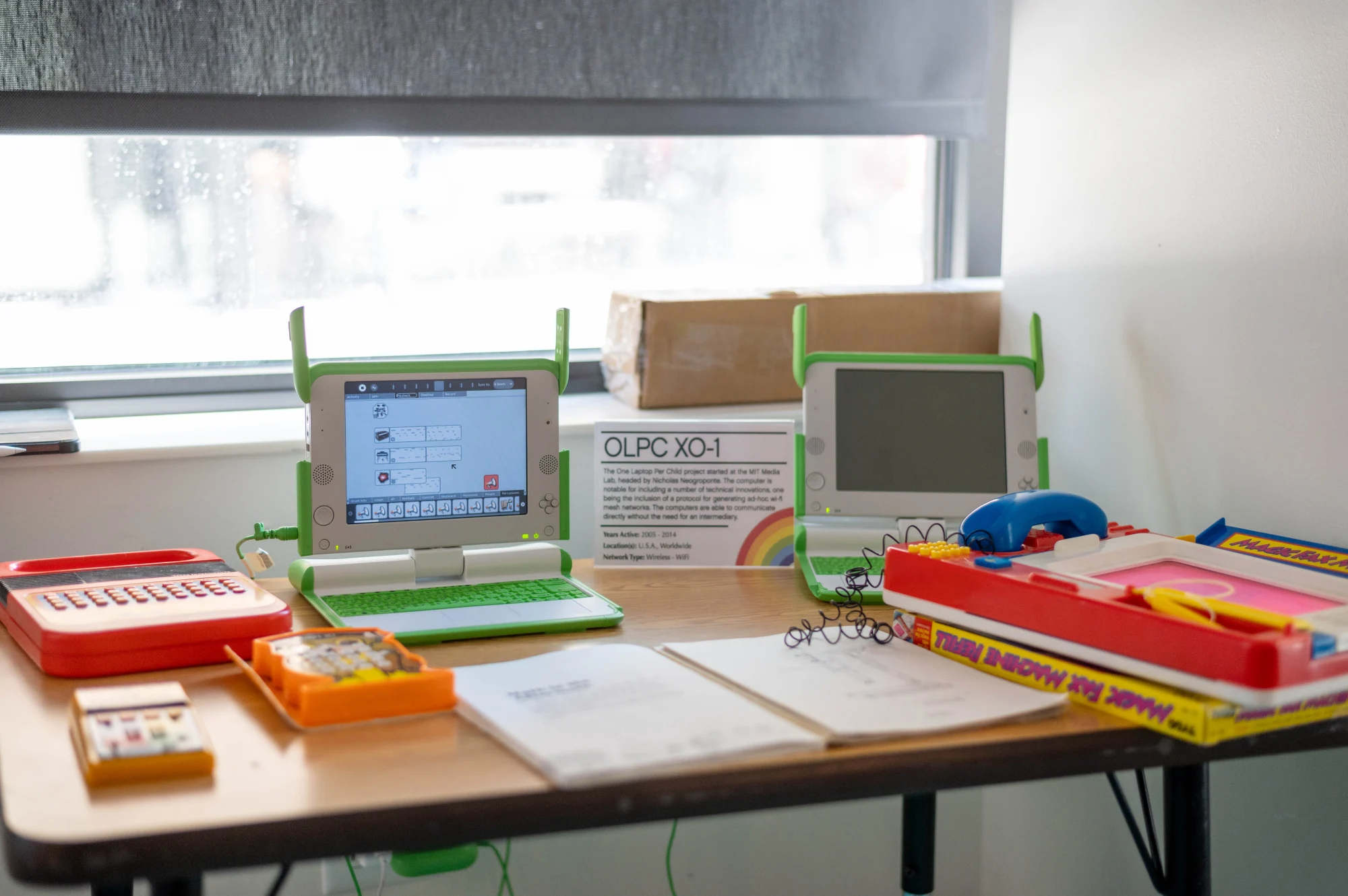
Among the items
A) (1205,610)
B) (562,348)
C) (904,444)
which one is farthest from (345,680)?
(904,444)

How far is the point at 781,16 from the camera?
1966mm

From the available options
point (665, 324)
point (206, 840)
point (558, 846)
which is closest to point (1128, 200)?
point (665, 324)

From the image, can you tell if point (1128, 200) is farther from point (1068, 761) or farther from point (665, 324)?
point (1068, 761)

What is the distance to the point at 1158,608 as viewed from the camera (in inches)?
40.4

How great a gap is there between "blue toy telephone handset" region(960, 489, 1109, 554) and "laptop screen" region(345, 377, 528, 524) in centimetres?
51

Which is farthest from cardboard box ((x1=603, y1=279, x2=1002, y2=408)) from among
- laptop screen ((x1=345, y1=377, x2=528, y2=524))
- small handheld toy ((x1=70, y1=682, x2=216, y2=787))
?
small handheld toy ((x1=70, y1=682, x2=216, y2=787))

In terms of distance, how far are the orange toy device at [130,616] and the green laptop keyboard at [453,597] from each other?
11cm

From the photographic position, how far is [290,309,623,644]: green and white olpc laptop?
1.34 meters

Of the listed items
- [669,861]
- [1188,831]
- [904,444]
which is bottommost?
[669,861]

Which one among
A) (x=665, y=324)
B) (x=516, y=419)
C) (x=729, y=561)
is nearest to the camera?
(x=516, y=419)

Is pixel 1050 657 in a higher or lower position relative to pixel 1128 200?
lower

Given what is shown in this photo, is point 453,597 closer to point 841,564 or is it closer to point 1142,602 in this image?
point 841,564

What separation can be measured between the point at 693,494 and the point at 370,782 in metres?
0.73

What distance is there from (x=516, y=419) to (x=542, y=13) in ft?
2.34
